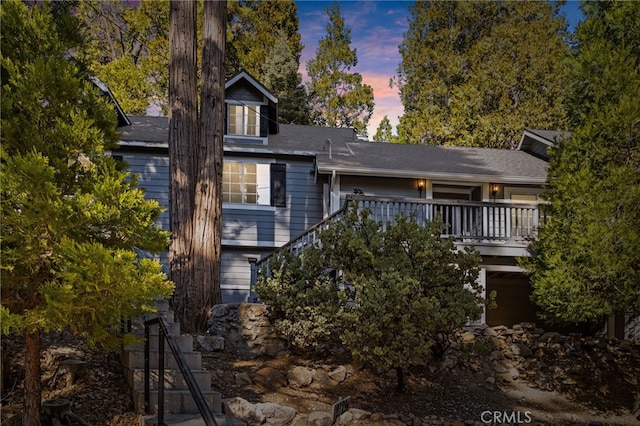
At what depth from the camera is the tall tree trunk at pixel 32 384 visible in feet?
18.4

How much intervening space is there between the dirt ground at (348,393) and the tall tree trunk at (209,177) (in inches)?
45.5

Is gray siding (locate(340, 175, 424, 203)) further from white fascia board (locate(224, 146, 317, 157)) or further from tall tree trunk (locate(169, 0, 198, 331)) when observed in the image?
tall tree trunk (locate(169, 0, 198, 331))

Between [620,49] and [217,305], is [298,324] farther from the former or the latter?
[620,49]

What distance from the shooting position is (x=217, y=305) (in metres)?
10.2

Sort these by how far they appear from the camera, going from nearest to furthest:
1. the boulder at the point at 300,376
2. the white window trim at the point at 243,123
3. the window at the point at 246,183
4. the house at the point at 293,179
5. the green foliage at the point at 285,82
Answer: the boulder at the point at 300,376 < the house at the point at 293,179 < the window at the point at 246,183 < the white window trim at the point at 243,123 < the green foliage at the point at 285,82

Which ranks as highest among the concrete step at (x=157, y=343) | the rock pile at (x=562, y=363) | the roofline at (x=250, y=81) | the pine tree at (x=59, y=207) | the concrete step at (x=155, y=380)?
the roofline at (x=250, y=81)

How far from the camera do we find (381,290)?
333 inches

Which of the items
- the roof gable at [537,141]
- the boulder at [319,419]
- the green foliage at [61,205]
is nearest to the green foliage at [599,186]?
the boulder at [319,419]

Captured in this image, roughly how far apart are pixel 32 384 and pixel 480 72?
23503 mm

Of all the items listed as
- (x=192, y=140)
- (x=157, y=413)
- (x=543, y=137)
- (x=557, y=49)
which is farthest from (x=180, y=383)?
(x=557, y=49)

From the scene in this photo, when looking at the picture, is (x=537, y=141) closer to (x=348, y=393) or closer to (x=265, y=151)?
(x=265, y=151)

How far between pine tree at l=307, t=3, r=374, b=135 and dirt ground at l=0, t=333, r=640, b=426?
59.5 ft

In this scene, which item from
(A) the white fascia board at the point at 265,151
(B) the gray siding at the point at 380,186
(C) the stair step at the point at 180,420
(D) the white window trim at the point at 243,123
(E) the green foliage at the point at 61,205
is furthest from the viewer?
(D) the white window trim at the point at 243,123

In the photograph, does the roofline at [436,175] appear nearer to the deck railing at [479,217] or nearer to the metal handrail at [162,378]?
the deck railing at [479,217]
